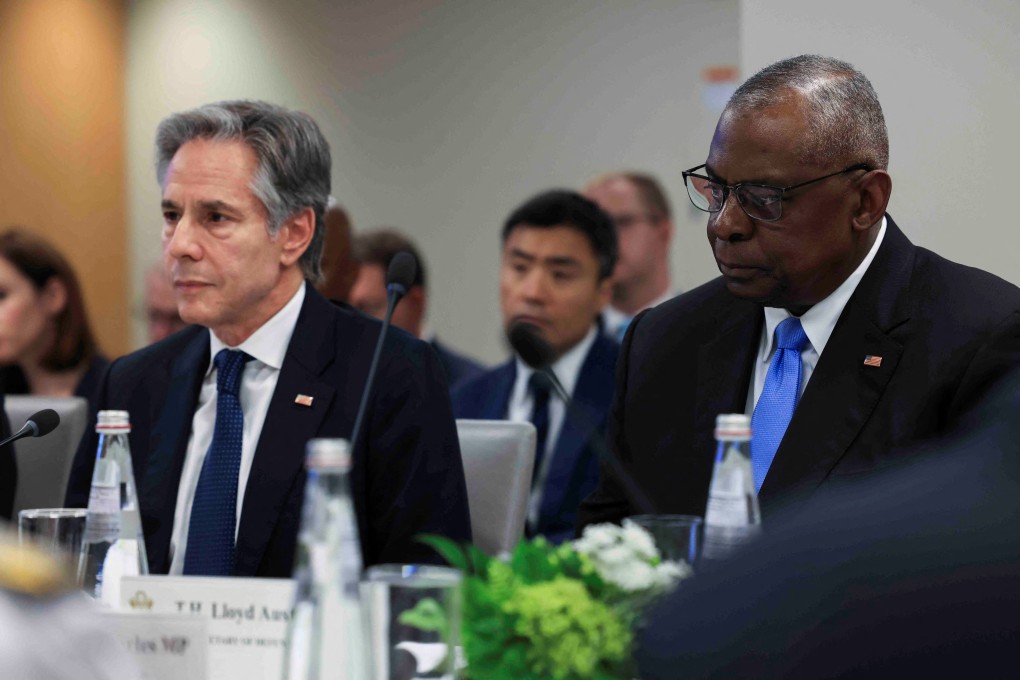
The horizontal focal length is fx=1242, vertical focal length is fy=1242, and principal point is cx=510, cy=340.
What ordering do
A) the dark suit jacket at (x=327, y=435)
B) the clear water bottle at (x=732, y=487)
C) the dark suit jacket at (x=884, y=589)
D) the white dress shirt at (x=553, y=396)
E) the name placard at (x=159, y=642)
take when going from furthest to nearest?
the white dress shirt at (x=553, y=396)
the dark suit jacket at (x=327, y=435)
the clear water bottle at (x=732, y=487)
the name placard at (x=159, y=642)
the dark suit jacket at (x=884, y=589)

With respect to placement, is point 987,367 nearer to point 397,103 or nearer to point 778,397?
point 778,397

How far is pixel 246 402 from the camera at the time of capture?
1931mm

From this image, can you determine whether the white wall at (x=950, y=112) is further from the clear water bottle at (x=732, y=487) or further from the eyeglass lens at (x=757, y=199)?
the clear water bottle at (x=732, y=487)

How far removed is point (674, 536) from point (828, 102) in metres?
0.87

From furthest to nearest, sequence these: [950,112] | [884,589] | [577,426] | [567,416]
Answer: [567,416]
[577,426]
[950,112]
[884,589]

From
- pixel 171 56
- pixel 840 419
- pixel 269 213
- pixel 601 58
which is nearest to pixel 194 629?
pixel 840 419

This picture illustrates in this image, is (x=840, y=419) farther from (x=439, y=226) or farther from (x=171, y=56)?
(x=171, y=56)

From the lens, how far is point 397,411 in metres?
1.90

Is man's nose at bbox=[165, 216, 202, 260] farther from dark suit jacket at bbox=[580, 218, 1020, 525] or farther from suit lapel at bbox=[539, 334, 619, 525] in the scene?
suit lapel at bbox=[539, 334, 619, 525]

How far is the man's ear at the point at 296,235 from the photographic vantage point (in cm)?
204

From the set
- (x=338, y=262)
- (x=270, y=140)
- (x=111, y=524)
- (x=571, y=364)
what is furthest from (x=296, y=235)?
(x=338, y=262)

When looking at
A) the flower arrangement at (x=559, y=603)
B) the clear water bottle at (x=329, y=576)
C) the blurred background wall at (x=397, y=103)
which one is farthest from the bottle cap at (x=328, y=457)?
the blurred background wall at (x=397, y=103)

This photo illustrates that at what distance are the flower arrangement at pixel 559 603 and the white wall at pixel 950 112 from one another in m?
1.58

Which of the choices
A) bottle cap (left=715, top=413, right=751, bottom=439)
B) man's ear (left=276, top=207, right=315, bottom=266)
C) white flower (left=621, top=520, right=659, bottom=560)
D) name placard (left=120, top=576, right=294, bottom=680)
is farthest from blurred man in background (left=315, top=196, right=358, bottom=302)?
white flower (left=621, top=520, right=659, bottom=560)
